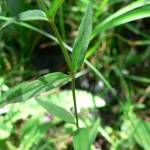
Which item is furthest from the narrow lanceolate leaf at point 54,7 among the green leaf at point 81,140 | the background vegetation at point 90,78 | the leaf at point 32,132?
the leaf at point 32,132

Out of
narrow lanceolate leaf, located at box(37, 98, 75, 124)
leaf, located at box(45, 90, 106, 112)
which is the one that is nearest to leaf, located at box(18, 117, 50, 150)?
leaf, located at box(45, 90, 106, 112)

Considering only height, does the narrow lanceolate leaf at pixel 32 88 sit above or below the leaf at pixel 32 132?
above

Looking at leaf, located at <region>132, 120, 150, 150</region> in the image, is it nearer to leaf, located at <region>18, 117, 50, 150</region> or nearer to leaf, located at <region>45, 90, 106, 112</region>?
leaf, located at <region>45, 90, 106, 112</region>

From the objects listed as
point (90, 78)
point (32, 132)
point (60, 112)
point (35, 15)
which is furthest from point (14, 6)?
point (90, 78)

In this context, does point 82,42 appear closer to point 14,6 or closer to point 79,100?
point 14,6

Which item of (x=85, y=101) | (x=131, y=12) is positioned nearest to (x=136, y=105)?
(x=85, y=101)

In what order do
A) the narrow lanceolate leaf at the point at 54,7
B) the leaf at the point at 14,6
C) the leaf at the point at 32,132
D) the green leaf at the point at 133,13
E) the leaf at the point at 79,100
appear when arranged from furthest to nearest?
the leaf at the point at 79,100
the leaf at the point at 32,132
the green leaf at the point at 133,13
the leaf at the point at 14,6
the narrow lanceolate leaf at the point at 54,7

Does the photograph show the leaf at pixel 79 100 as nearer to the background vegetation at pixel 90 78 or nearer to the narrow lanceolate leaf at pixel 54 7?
the background vegetation at pixel 90 78
